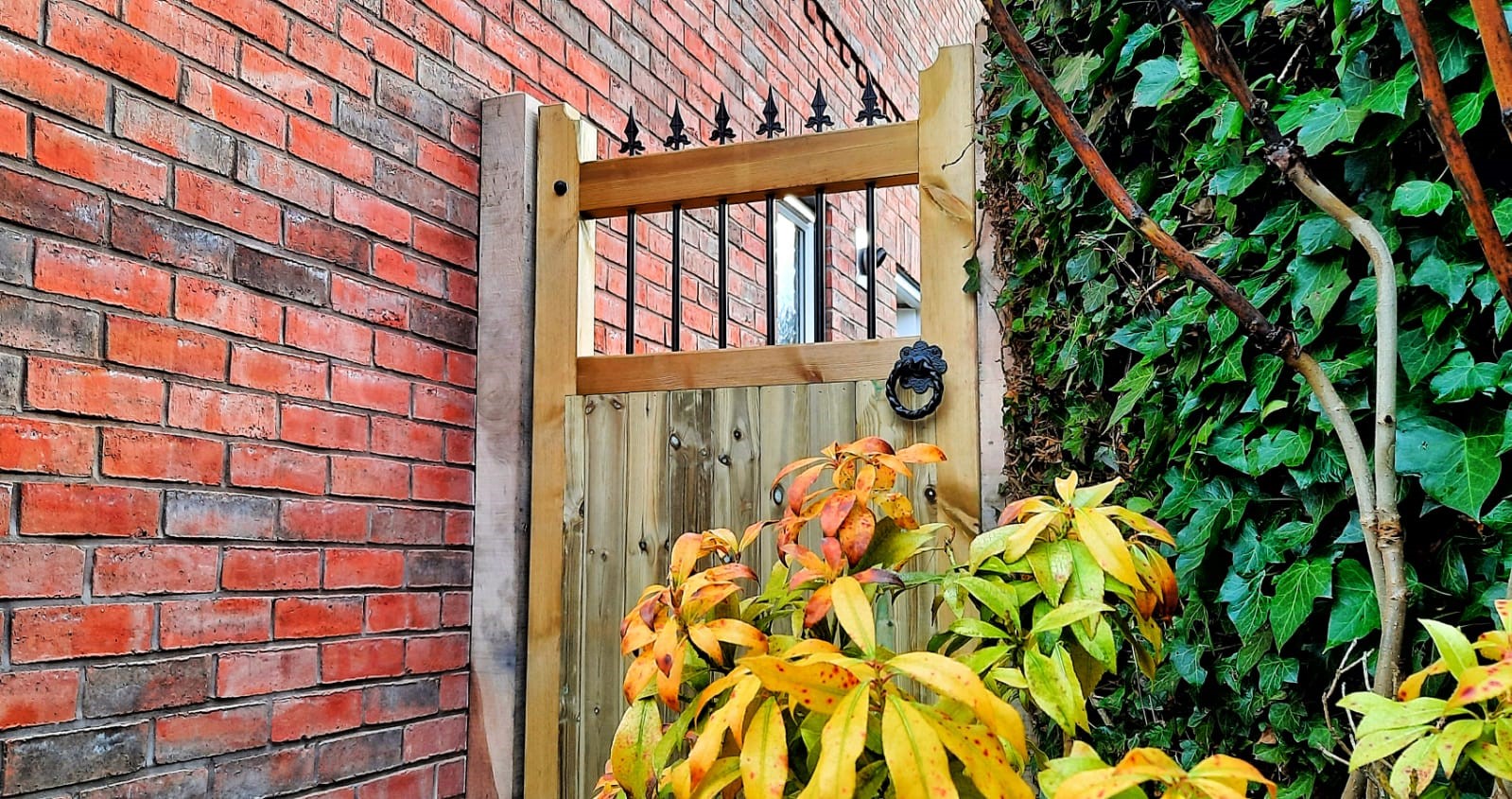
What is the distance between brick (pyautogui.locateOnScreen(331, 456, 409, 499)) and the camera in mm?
1925

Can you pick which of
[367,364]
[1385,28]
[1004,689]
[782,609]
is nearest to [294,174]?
[367,364]

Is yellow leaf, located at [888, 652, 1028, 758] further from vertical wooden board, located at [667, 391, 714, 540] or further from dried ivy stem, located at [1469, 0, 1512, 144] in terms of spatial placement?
vertical wooden board, located at [667, 391, 714, 540]

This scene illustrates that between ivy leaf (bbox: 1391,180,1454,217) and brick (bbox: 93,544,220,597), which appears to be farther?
brick (bbox: 93,544,220,597)

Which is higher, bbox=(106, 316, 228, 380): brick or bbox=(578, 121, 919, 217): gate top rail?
bbox=(578, 121, 919, 217): gate top rail

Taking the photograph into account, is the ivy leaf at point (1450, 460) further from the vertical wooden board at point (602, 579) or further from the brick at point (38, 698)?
the brick at point (38, 698)

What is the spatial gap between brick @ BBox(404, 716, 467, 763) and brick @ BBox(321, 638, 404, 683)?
5.0 inches

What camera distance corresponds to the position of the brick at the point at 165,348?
5.16 feet

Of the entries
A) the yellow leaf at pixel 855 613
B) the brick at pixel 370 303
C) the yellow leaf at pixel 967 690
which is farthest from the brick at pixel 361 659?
the yellow leaf at pixel 967 690

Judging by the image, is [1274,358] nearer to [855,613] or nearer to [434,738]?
[855,613]

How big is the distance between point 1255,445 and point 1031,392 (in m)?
0.54

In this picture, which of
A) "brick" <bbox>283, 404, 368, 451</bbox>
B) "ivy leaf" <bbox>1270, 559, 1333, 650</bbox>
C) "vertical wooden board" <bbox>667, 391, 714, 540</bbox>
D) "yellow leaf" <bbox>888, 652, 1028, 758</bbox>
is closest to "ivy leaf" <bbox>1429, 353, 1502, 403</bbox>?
"ivy leaf" <bbox>1270, 559, 1333, 650</bbox>

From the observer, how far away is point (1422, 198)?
118cm

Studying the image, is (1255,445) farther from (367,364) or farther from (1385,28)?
(367,364)

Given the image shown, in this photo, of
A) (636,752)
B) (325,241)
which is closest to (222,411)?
(325,241)
